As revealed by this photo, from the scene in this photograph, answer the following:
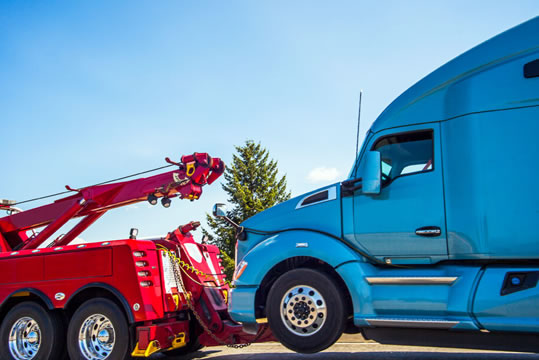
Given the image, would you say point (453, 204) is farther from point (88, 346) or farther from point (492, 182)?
point (88, 346)

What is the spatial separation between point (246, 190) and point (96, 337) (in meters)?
28.4

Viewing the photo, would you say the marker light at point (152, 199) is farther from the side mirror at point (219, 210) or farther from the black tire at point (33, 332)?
the side mirror at point (219, 210)

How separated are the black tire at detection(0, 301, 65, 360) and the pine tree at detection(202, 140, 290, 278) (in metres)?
24.7

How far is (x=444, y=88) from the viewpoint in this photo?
193 inches

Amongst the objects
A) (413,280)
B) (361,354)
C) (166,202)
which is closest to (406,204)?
(413,280)

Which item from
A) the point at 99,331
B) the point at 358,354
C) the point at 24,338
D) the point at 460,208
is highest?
the point at 460,208

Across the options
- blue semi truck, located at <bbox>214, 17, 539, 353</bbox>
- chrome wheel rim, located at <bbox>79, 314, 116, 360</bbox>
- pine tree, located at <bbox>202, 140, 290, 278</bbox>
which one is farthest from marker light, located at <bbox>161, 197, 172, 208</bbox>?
pine tree, located at <bbox>202, 140, 290, 278</bbox>

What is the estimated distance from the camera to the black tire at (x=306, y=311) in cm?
484

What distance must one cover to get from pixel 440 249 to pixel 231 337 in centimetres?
354

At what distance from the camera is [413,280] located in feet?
15.4

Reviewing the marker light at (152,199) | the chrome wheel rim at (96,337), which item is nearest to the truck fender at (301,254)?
the chrome wheel rim at (96,337)

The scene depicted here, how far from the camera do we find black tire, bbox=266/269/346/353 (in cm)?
484

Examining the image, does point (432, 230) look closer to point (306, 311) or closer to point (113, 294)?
point (306, 311)

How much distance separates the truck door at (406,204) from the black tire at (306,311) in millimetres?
614
